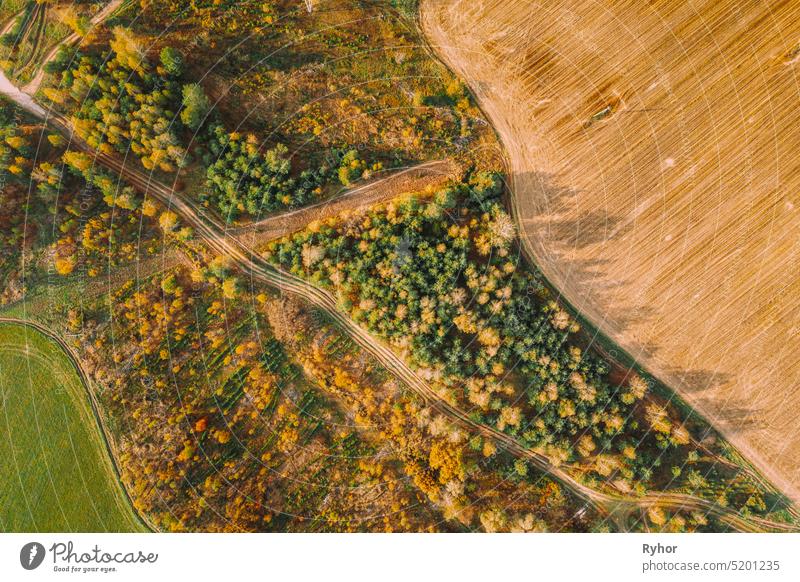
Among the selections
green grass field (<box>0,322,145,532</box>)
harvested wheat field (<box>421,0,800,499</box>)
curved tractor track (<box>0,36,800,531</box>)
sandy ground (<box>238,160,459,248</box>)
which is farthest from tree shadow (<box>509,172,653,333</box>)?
green grass field (<box>0,322,145,532</box>)

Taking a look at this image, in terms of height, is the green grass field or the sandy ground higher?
the sandy ground

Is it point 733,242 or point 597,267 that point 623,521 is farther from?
point 733,242

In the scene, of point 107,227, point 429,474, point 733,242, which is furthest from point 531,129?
point 107,227
